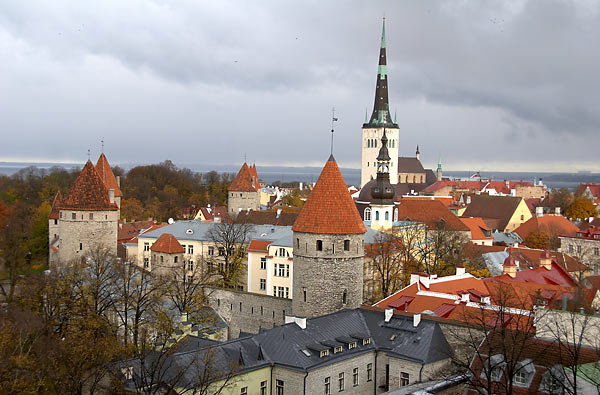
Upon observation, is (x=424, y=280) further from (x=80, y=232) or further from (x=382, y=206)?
(x=80, y=232)

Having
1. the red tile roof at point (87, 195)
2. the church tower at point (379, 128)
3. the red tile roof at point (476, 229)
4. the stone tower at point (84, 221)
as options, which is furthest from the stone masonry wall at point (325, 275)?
the church tower at point (379, 128)

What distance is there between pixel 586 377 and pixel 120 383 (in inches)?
485

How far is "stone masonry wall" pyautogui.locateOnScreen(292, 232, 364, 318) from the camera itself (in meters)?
28.4

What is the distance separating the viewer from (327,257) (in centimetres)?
2859

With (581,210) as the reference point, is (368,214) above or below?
above

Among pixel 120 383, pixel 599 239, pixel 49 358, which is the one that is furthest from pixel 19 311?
pixel 599 239

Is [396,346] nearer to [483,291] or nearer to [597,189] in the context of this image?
[483,291]

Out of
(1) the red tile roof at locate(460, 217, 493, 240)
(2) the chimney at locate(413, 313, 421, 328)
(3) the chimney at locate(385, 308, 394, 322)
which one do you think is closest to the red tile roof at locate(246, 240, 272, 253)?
(3) the chimney at locate(385, 308, 394, 322)

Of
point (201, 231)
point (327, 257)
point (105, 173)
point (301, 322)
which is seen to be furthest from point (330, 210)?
point (105, 173)

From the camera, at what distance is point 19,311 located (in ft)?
91.9

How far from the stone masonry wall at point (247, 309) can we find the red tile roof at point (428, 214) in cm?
2663

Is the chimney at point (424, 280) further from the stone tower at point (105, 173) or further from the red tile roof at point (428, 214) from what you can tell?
the stone tower at point (105, 173)

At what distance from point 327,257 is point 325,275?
2.39 feet

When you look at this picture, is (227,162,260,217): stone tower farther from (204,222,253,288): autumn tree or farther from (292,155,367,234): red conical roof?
(292,155,367,234): red conical roof
